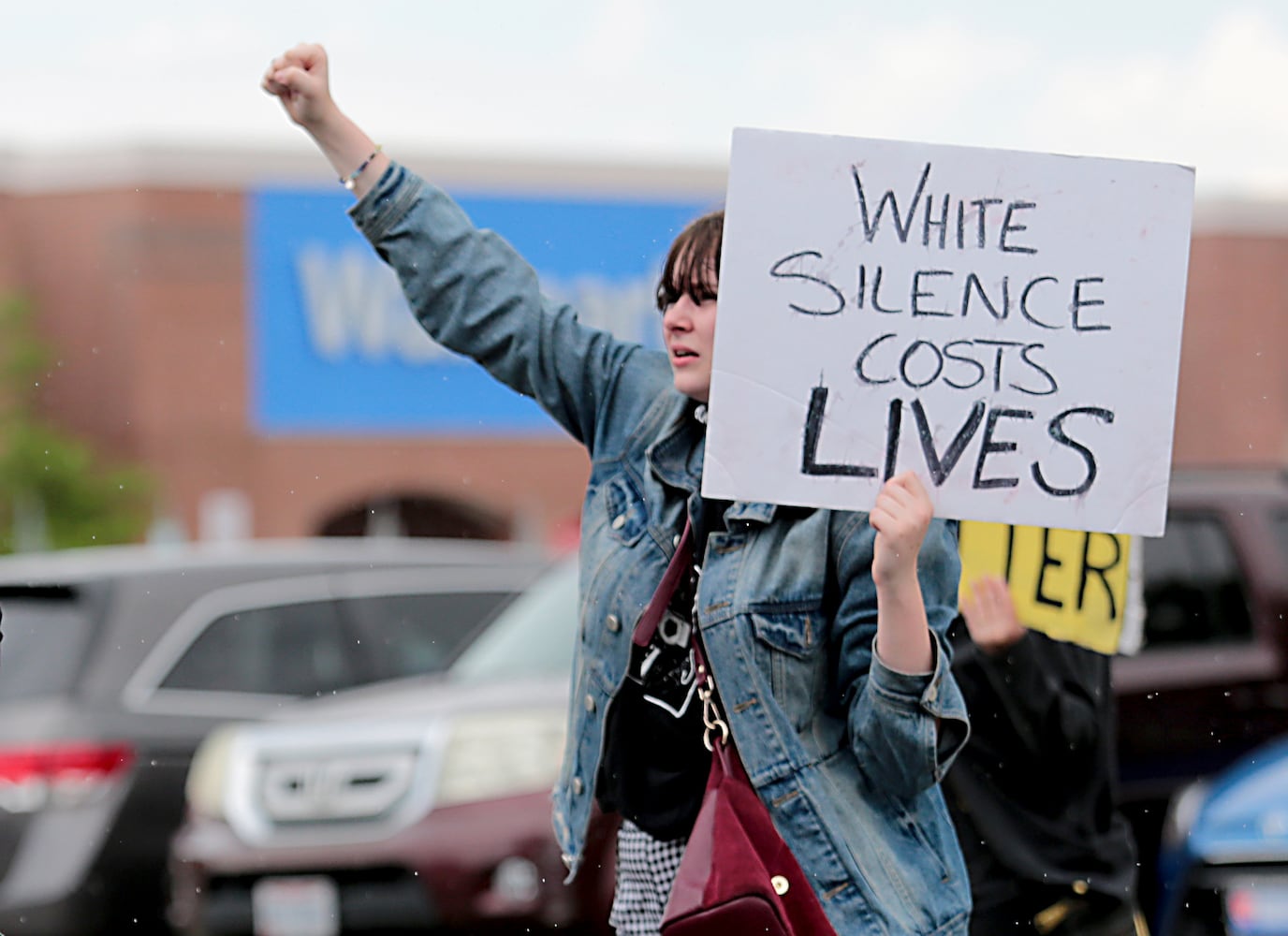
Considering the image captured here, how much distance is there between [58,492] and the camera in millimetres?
34406

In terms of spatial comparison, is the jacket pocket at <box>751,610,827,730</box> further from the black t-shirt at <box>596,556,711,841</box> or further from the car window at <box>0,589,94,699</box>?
the car window at <box>0,589,94,699</box>

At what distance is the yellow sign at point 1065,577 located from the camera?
3.61 meters

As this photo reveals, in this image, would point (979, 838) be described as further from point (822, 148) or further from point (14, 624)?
point (14, 624)

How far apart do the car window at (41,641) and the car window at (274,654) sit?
387mm

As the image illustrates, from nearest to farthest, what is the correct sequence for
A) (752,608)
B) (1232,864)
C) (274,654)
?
(752,608), (1232,864), (274,654)

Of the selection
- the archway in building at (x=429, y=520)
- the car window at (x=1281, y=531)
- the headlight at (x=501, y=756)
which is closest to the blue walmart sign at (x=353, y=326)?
the archway in building at (x=429, y=520)

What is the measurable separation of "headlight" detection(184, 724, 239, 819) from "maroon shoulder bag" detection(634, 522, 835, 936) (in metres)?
3.90

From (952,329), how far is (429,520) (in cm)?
3533

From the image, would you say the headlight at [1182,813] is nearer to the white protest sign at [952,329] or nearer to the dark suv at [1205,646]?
the dark suv at [1205,646]

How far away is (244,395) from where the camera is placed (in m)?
33.8

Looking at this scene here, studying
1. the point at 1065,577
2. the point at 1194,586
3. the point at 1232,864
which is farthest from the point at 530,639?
the point at 1065,577

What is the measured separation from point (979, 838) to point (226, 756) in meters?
3.29

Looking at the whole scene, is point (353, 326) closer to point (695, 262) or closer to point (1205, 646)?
point (1205, 646)

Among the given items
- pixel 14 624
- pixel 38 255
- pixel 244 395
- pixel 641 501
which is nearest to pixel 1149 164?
pixel 641 501
